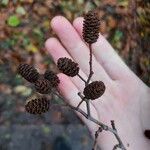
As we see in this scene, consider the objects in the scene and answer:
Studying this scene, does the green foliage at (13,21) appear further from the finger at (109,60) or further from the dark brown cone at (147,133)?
the dark brown cone at (147,133)

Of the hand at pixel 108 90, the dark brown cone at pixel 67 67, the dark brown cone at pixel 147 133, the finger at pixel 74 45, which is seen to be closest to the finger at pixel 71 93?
the hand at pixel 108 90

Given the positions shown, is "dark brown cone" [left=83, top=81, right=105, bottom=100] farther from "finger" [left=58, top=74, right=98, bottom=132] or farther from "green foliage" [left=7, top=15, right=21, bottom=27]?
"green foliage" [left=7, top=15, right=21, bottom=27]

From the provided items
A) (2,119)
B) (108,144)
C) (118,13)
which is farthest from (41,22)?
(108,144)

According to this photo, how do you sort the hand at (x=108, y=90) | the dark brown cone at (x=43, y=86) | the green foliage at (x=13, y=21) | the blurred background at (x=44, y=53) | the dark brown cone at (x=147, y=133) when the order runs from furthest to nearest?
1. the green foliage at (x=13, y=21)
2. the blurred background at (x=44, y=53)
3. the hand at (x=108, y=90)
4. the dark brown cone at (x=147, y=133)
5. the dark brown cone at (x=43, y=86)

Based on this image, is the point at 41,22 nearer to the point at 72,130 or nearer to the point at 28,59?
the point at 28,59

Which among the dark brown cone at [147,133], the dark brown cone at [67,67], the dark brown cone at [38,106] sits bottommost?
the dark brown cone at [147,133]

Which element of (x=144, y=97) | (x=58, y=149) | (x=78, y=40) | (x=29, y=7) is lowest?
(x=58, y=149)

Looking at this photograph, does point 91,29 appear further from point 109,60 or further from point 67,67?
point 109,60
